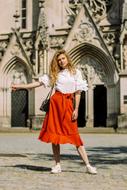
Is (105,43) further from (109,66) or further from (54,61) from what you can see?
(54,61)

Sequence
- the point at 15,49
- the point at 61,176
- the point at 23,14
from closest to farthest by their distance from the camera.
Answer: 1. the point at 61,176
2. the point at 15,49
3. the point at 23,14

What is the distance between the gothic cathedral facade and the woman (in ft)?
60.6

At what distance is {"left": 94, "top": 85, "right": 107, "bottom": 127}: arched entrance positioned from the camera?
28188mm

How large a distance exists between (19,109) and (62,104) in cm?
2204

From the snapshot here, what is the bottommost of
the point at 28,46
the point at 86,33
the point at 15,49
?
the point at 15,49

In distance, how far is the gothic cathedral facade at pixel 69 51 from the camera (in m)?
27.4

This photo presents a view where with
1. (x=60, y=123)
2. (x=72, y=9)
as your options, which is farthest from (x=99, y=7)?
(x=60, y=123)

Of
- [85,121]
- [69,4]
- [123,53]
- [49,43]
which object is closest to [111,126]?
[85,121]

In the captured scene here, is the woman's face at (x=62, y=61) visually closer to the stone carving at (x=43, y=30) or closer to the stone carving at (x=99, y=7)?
the stone carving at (x=43, y=30)

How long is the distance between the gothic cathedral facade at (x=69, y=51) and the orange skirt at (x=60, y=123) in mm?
18511

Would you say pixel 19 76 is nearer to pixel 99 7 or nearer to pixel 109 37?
pixel 109 37

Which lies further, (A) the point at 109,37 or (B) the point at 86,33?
(B) the point at 86,33

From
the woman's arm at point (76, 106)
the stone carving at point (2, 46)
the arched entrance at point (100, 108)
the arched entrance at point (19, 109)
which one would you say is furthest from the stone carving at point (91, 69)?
the woman's arm at point (76, 106)

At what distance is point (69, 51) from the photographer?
28141 mm
